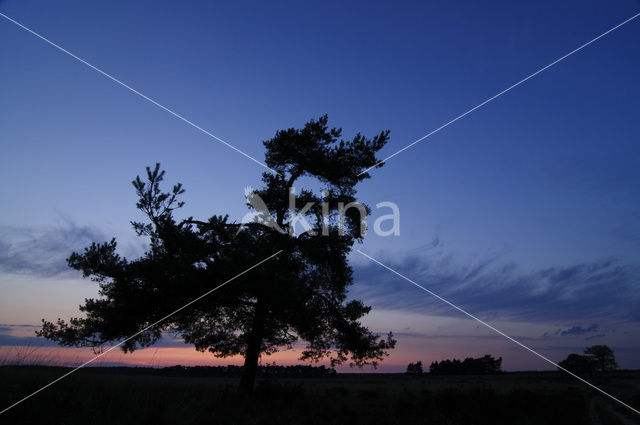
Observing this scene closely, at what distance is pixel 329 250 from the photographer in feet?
57.0

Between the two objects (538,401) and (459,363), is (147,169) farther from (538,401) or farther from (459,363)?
(459,363)

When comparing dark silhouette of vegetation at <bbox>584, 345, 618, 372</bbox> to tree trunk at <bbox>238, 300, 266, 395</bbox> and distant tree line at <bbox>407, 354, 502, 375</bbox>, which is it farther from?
tree trunk at <bbox>238, 300, 266, 395</bbox>

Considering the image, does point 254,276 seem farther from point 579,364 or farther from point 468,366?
point 468,366

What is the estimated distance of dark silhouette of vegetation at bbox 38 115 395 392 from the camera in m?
14.0

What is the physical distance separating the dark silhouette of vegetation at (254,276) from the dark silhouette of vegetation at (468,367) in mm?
62684

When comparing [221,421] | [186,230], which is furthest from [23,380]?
[186,230]

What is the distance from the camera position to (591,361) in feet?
166

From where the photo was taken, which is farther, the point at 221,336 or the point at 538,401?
the point at 538,401

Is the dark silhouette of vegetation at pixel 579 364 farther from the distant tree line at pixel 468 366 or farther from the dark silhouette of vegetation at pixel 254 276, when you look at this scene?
the dark silhouette of vegetation at pixel 254 276

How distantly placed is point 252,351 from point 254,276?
3.89 metres

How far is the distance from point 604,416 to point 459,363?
67119mm

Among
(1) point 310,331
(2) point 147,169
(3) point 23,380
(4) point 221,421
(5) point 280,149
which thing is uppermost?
(5) point 280,149

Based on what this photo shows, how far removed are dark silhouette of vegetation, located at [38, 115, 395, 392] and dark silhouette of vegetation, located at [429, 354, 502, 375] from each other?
62684 mm

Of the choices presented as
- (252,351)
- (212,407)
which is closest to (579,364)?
(252,351)
